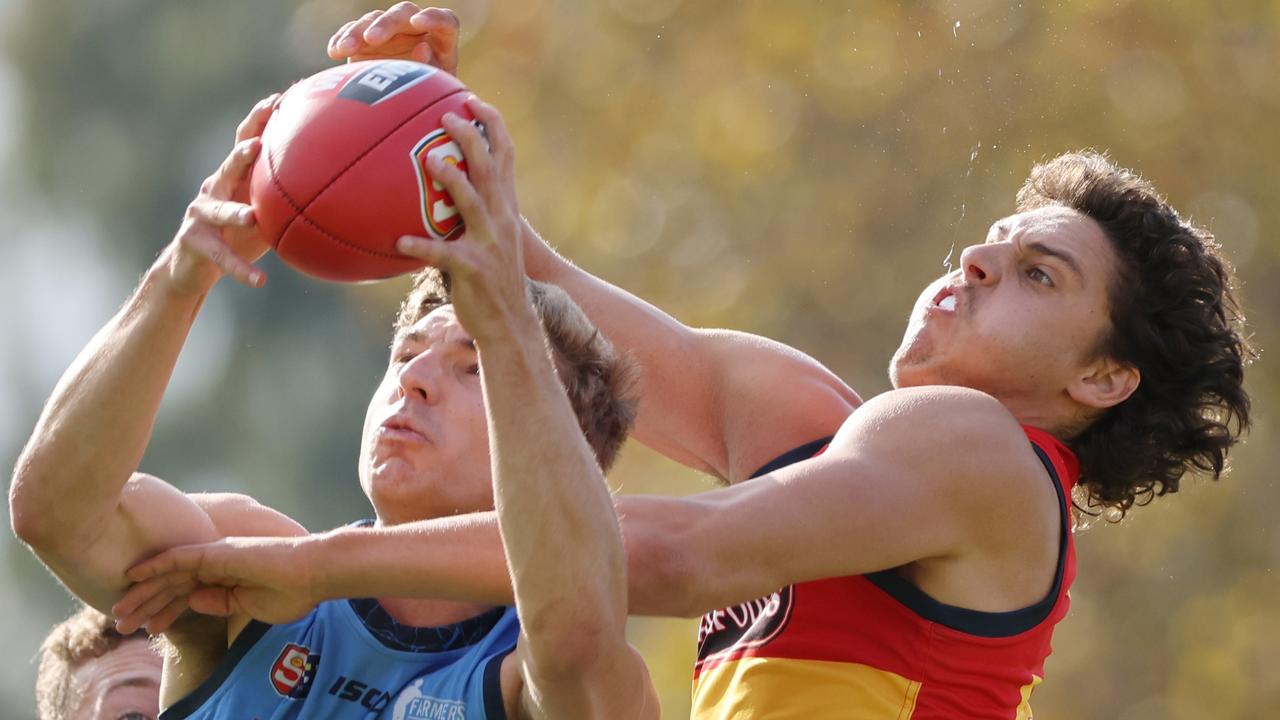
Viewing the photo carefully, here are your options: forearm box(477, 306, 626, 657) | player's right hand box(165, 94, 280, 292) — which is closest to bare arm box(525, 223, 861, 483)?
player's right hand box(165, 94, 280, 292)

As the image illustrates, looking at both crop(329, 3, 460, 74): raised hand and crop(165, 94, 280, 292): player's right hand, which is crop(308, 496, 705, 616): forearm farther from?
crop(329, 3, 460, 74): raised hand

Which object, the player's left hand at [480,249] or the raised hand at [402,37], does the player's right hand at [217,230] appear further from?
the raised hand at [402,37]

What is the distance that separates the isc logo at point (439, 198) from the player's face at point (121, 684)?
3046mm

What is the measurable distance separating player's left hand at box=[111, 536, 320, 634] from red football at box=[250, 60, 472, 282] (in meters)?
0.66

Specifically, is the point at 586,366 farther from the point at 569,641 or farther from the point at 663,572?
the point at 569,641

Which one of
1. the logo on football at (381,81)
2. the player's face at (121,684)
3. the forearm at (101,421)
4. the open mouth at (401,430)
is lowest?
the player's face at (121,684)

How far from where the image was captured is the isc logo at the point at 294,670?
163 inches

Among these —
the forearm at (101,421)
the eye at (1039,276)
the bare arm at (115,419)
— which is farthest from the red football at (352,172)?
the eye at (1039,276)

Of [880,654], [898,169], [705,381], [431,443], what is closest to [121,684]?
[705,381]

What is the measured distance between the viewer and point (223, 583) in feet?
13.4

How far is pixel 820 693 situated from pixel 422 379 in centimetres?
130

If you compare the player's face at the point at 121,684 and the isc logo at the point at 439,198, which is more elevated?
the isc logo at the point at 439,198

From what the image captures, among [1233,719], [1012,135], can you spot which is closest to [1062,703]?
[1233,719]

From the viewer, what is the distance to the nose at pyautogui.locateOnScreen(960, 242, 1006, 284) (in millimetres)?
5074
